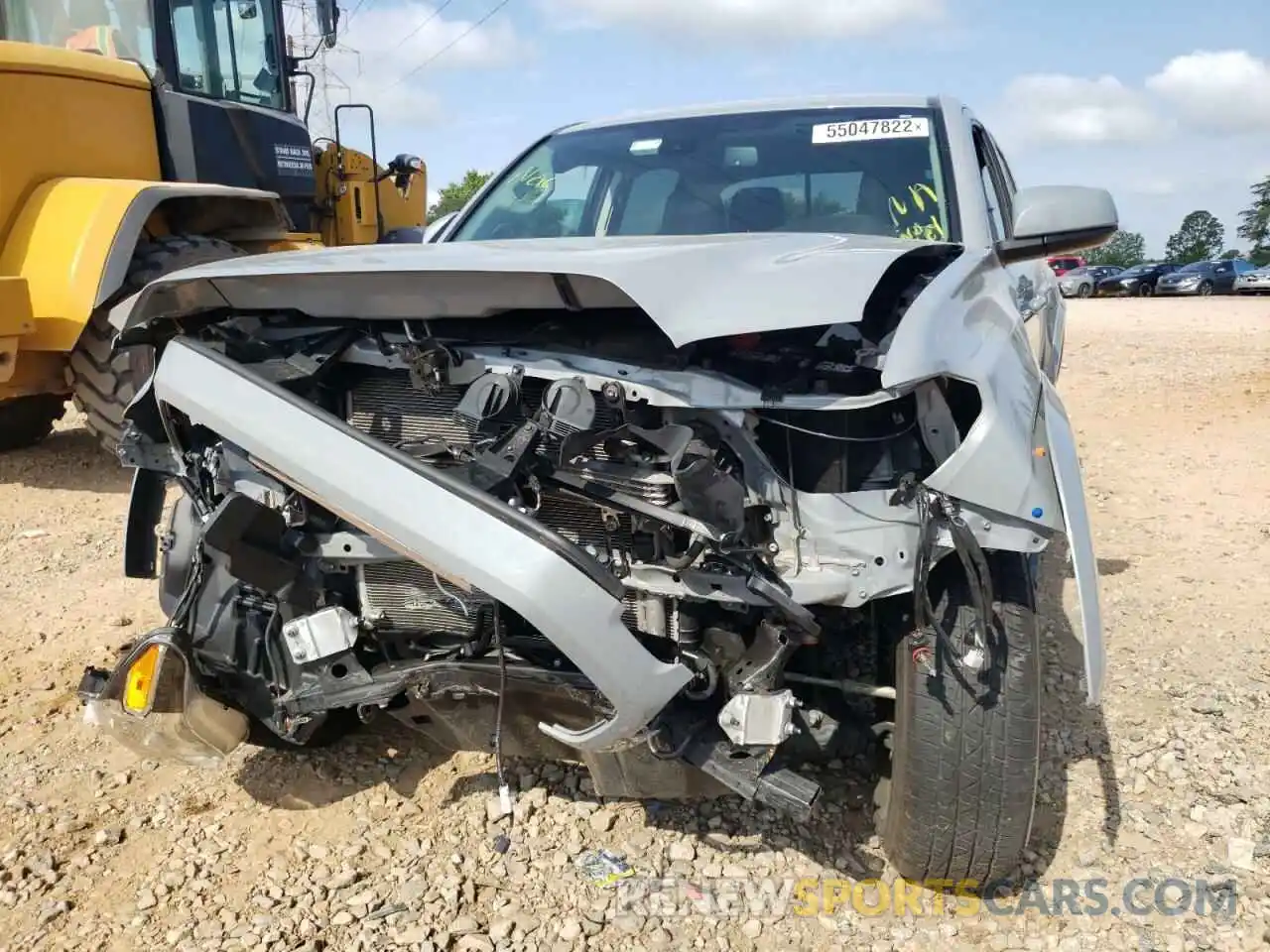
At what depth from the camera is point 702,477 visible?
186cm

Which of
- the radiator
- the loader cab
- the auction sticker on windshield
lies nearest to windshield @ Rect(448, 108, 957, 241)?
the auction sticker on windshield

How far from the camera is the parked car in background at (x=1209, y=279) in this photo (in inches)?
1091

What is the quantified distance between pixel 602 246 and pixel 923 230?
4.03ft

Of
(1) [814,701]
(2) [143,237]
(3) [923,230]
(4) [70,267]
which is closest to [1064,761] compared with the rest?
(1) [814,701]

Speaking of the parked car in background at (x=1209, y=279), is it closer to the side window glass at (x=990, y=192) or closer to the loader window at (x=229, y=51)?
the loader window at (x=229, y=51)

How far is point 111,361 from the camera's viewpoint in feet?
Result: 16.4

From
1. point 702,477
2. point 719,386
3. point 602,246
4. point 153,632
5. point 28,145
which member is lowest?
point 153,632

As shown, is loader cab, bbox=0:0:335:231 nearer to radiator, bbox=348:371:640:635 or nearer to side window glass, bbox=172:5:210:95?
side window glass, bbox=172:5:210:95

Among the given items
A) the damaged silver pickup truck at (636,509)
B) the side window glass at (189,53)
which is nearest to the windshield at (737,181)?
the damaged silver pickup truck at (636,509)

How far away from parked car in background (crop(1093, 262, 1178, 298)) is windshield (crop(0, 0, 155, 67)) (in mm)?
29788

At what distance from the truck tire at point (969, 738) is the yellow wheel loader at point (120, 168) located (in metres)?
3.53

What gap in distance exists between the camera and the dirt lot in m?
2.24

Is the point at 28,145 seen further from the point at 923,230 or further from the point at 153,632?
the point at 923,230

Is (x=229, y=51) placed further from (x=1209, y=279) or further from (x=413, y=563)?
(x=1209, y=279)
